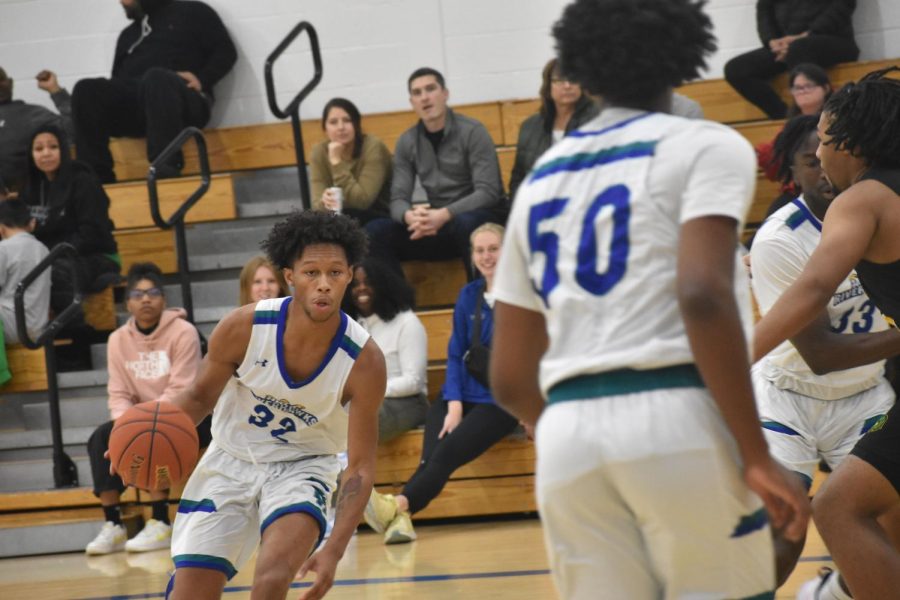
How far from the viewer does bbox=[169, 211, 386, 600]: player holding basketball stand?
398cm

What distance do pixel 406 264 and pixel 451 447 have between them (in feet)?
6.19

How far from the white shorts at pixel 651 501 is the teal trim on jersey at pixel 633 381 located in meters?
0.01

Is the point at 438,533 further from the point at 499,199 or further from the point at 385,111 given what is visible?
the point at 385,111

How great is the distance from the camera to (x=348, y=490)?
12.8 feet

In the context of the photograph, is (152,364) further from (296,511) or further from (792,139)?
(792,139)

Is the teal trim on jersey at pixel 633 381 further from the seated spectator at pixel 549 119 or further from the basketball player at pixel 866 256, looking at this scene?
the seated spectator at pixel 549 119

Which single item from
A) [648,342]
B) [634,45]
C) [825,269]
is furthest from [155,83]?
[648,342]

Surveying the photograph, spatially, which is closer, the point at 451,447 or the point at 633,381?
the point at 633,381

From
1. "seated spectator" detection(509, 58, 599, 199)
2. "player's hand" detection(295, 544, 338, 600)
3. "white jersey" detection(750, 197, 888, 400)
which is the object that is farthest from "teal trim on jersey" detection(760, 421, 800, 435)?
→ "seated spectator" detection(509, 58, 599, 199)

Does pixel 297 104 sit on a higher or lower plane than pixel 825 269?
higher

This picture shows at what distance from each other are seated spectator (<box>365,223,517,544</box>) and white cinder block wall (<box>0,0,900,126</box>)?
2897 millimetres

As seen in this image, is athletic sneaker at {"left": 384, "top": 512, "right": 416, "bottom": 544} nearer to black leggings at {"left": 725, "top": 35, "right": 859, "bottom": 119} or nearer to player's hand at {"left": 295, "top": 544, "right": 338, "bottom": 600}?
player's hand at {"left": 295, "top": 544, "right": 338, "bottom": 600}

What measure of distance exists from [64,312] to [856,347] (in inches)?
220

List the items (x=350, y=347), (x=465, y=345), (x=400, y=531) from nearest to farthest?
(x=350, y=347), (x=400, y=531), (x=465, y=345)
